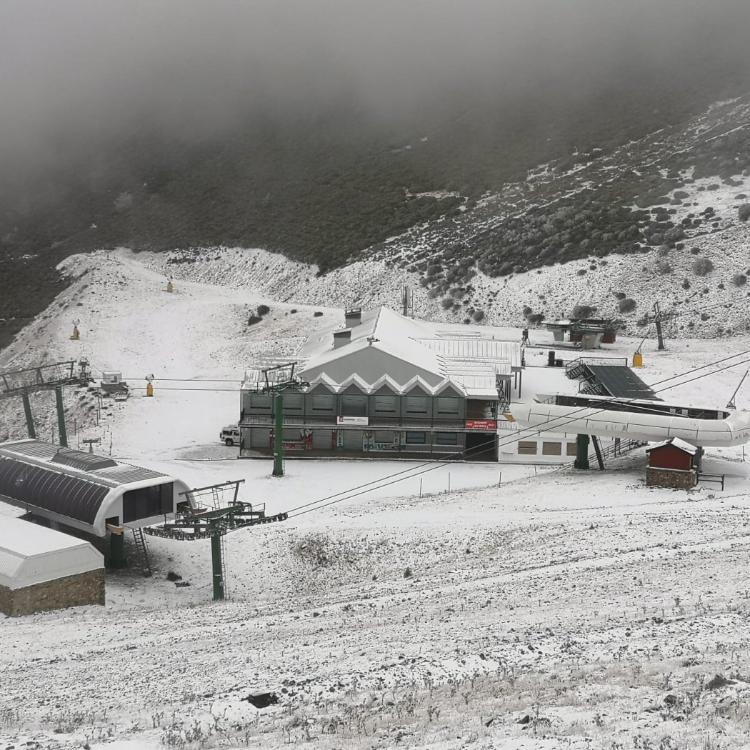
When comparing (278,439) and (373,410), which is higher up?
(373,410)

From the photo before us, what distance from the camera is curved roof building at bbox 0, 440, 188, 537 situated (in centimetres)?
3141

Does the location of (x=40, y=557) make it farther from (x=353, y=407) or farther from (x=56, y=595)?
(x=353, y=407)

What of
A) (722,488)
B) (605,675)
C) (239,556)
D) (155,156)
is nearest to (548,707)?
(605,675)

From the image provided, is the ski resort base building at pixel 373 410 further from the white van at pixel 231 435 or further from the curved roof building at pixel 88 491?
the curved roof building at pixel 88 491

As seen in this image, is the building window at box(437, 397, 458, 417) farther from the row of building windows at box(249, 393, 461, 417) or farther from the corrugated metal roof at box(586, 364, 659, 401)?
the corrugated metal roof at box(586, 364, 659, 401)

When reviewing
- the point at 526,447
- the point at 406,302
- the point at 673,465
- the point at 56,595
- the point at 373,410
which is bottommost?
the point at 56,595

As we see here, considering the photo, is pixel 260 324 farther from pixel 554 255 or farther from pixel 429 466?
pixel 429 466

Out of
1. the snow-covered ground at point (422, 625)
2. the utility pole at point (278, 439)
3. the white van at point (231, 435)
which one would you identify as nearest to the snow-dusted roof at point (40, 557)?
the snow-covered ground at point (422, 625)

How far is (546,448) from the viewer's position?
46.4m

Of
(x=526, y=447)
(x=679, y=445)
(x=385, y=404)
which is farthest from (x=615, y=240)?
(x=679, y=445)

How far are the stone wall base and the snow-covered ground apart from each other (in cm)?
56

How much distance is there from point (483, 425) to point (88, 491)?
73.4ft

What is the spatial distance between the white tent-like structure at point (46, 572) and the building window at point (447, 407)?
24098mm

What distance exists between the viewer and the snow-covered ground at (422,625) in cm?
1544
